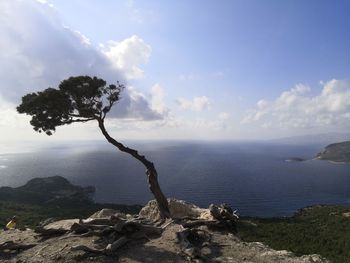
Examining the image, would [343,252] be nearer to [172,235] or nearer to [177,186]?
[172,235]

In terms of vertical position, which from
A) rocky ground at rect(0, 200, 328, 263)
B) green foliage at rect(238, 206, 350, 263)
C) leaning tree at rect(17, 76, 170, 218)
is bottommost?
green foliage at rect(238, 206, 350, 263)

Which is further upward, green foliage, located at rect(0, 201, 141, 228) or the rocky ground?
the rocky ground

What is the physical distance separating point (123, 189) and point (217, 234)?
512 feet

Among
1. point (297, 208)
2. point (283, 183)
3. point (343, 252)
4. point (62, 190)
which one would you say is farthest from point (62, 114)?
point (283, 183)

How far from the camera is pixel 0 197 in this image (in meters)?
136

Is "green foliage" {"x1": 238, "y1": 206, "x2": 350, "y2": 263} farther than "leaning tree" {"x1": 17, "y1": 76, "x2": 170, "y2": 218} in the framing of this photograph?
Yes

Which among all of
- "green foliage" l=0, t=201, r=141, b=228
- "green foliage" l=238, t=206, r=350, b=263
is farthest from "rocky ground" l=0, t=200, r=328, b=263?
"green foliage" l=0, t=201, r=141, b=228

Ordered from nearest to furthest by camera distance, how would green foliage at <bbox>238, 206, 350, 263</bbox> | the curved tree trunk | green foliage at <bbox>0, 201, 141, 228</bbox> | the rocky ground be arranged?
the rocky ground, the curved tree trunk, green foliage at <bbox>238, 206, 350, 263</bbox>, green foliage at <bbox>0, 201, 141, 228</bbox>

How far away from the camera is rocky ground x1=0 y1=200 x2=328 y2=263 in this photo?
17.6 m

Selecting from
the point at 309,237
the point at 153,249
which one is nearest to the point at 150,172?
the point at 153,249

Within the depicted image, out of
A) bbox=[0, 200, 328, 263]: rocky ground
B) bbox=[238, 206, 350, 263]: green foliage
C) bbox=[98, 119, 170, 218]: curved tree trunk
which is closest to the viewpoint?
bbox=[0, 200, 328, 263]: rocky ground

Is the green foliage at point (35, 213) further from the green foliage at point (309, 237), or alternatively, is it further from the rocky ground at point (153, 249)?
the rocky ground at point (153, 249)

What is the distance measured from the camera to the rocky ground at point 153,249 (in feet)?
57.8

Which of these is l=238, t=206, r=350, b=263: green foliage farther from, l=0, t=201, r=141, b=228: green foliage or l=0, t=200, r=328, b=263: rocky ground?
l=0, t=201, r=141, b=228: green foliage
